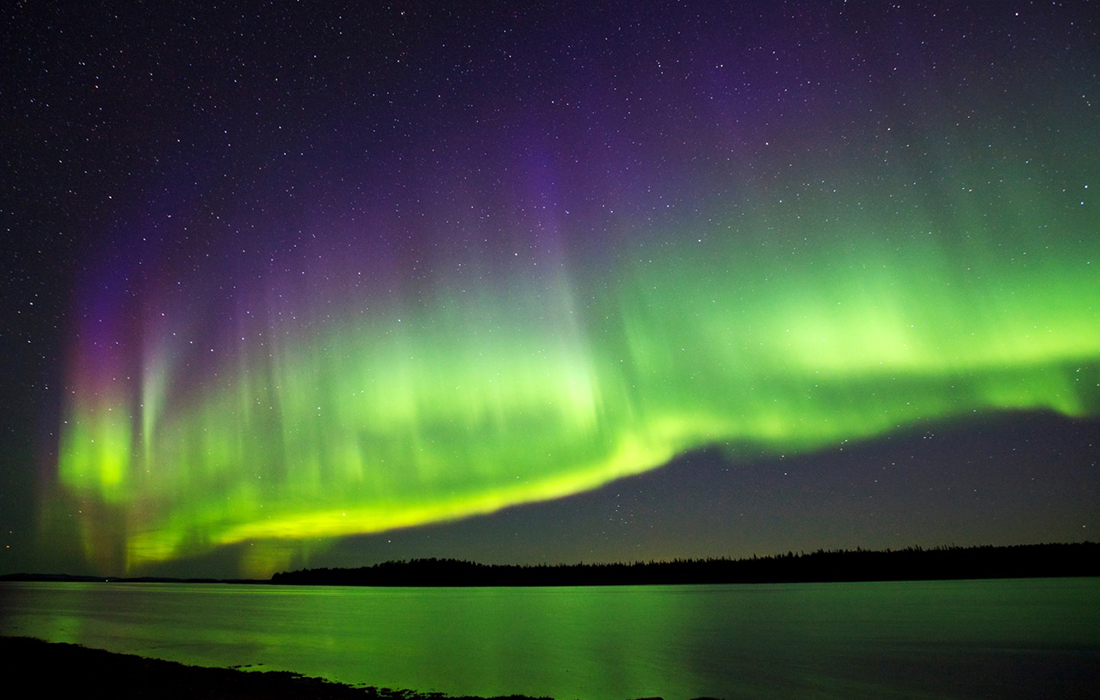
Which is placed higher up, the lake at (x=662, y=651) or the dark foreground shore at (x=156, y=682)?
the dark foreground shore at (x=156, y=682)

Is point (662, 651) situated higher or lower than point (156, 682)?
lower

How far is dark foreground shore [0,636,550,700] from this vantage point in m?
16.0

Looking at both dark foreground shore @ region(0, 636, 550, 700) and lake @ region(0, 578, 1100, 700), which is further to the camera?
lake @ region(0, 578, 1100, 700)

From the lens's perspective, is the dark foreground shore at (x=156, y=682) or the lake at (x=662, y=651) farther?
the lake at (x=662, y=651)

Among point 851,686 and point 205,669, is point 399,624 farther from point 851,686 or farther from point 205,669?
point 851,686

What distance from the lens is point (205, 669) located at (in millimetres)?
21016

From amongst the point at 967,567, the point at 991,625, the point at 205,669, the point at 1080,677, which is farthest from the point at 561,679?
the point at 967,567

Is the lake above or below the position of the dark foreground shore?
below

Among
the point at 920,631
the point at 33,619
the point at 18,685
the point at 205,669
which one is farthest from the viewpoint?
the point at 33,619

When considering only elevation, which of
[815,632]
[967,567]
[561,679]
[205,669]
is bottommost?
[967,567]

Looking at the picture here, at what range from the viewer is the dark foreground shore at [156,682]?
52.6 feet

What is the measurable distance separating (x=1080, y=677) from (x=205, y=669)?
2684 centimetres

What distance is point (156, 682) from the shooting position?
58.0 ft

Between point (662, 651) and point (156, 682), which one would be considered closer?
point (156, 682)
